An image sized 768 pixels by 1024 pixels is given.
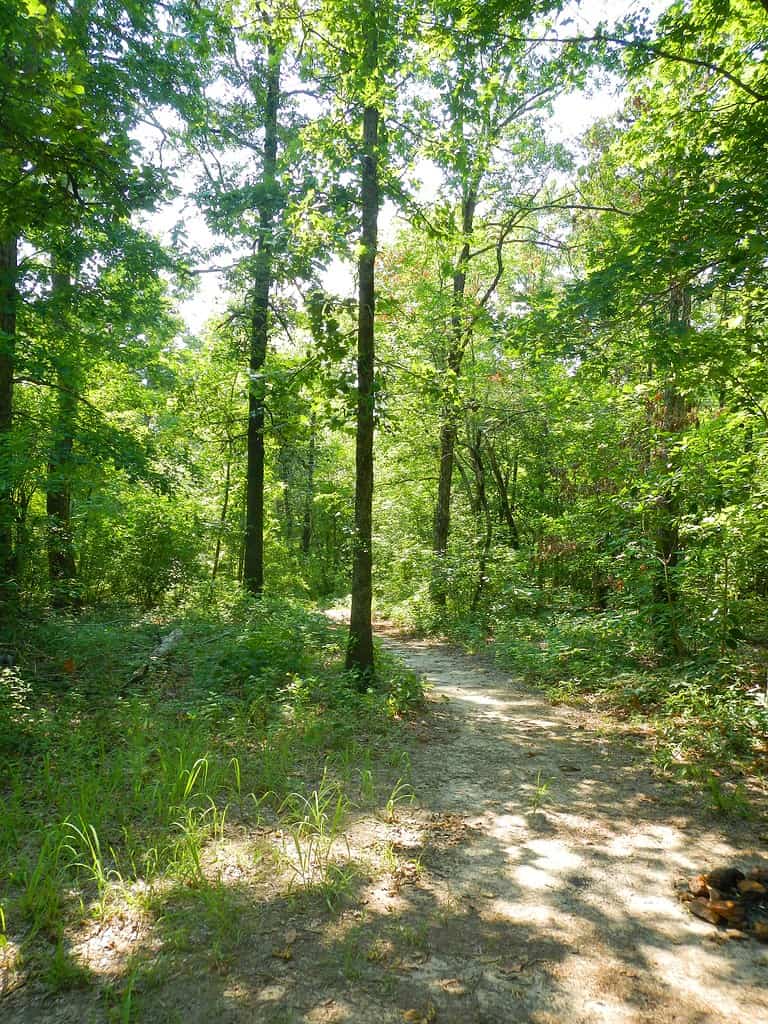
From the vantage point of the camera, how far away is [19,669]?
663cm

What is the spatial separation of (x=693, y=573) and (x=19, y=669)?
8.10 m

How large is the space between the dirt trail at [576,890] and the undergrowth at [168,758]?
0.79 m

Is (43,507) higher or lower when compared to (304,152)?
lower

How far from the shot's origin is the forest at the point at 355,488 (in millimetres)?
3307

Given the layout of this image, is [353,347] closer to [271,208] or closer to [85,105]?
[85,105]

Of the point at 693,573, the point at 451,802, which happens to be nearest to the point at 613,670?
the point at 693,573

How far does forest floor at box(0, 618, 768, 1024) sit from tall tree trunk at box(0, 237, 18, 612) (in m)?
5.59

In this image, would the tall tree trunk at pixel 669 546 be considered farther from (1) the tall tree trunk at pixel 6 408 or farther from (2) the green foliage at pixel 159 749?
(1) the tall tree trunk at pixel 6 408

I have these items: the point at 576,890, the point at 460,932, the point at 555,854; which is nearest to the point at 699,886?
the point at 576,890

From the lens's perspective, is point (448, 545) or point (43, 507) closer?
point (43, 507)

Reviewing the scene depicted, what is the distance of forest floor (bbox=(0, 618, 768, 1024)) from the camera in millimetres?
2537

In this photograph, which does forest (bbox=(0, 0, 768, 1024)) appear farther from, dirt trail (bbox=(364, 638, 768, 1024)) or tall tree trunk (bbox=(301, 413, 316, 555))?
tall tree trunk (bbox=(301, 413, 316, 555))

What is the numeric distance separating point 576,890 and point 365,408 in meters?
5.70

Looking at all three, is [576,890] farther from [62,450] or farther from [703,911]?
[62,450]
